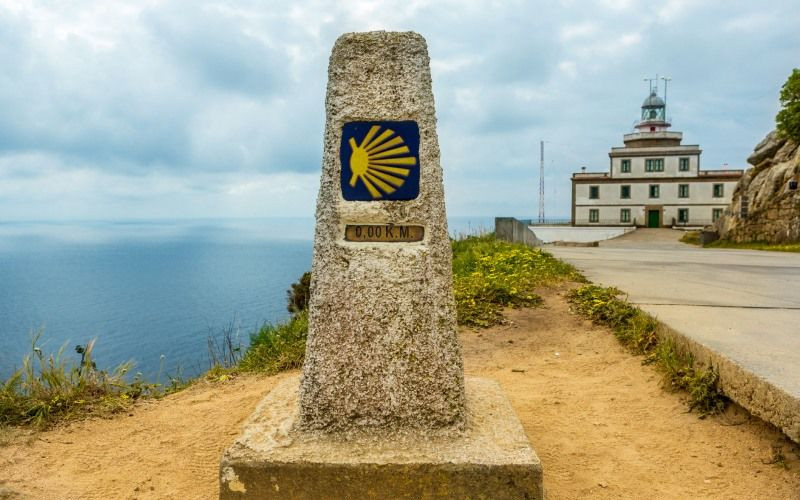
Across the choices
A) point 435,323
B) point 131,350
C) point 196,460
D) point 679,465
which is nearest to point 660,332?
point 679,465

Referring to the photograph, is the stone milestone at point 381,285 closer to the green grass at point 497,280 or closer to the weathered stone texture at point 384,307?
the weathered stone texture at point 384,307

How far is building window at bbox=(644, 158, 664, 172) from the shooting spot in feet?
159

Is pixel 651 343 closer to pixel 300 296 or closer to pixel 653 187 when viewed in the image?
pixel 300 296

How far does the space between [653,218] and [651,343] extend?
157ft

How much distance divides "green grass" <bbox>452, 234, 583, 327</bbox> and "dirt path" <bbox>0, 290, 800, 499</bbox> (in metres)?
1.65

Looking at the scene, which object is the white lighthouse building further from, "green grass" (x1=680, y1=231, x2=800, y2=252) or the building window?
"green grass" (x1=680, y1=231, x2=800, y2=252)

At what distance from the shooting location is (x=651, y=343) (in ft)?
18.1

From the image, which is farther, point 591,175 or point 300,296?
point 591,175

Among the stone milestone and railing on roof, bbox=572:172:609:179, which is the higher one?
railing on roof, bbox=572:172:609:179

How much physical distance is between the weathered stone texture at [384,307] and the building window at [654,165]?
50775mm

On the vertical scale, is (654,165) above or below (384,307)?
above

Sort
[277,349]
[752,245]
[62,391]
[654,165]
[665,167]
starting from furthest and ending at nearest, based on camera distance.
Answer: [654,165], [665,167], [752,245], [277,349], [62,391]

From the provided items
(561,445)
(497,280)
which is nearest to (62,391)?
(561,445)

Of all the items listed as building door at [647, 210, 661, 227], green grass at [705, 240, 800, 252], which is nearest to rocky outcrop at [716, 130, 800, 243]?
green grass at [705, 240, 800, 252]
